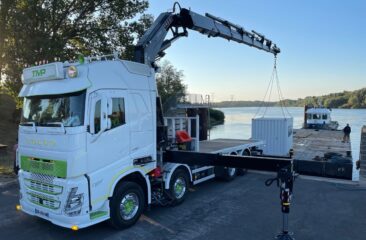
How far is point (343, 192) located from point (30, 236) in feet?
29.3

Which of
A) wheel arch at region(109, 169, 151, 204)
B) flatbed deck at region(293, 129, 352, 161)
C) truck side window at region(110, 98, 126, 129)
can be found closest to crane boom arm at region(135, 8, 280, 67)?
truck side window at region(110, 98, 126, 129)

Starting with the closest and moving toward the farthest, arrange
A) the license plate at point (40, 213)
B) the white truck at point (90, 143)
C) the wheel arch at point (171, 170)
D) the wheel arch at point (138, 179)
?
the white truck at point (90, 143) → the license plate at point (40, 213) → the wheel arch at point (138, 179) → the wheel arch at point (171, 170)

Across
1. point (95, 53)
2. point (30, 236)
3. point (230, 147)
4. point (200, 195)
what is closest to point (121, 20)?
point (95, 53)

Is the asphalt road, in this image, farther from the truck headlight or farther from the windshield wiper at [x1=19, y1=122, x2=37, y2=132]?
the windshield wiper at [x1=19, y1=122, x2=37, y2=132]

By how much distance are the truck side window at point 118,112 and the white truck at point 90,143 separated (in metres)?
0.02


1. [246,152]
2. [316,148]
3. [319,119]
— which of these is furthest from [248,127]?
[246,152]

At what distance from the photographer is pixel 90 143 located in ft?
21.2

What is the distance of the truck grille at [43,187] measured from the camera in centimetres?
642

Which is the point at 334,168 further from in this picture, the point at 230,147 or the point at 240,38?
the point at 240,38

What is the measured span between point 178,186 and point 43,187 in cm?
361

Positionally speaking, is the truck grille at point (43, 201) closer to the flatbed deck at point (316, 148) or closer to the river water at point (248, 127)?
the flatbed deck at point (316, 148)

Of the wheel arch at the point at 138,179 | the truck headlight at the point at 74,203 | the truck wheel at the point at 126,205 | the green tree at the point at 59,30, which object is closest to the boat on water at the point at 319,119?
the green tree at the point at 59,30

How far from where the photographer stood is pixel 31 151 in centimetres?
694

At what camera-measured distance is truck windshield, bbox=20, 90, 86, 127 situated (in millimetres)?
6379
